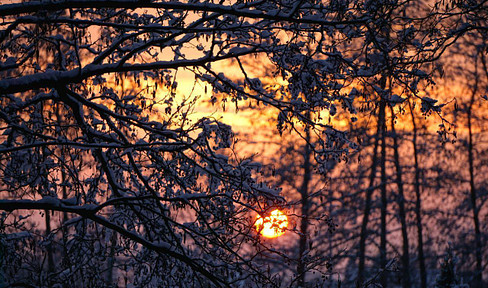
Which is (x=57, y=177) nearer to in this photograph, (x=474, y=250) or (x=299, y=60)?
(x=299, y=60)

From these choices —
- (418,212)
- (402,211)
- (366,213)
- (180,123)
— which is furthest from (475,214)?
(180,123)

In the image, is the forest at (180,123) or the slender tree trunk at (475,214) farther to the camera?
the slender tree trunk at (475,214)

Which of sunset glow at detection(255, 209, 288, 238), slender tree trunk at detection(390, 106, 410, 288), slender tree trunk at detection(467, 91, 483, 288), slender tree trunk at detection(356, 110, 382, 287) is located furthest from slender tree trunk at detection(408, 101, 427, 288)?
sunset glow at detection(255, 209, 288, 238)

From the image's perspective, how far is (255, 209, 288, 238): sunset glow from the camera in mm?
5527

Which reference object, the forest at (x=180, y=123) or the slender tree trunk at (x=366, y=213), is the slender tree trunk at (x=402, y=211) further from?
the forest at (x=180, y=123)

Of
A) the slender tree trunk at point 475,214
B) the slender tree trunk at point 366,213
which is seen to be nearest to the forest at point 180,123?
the slender tree trunk at point 366,213

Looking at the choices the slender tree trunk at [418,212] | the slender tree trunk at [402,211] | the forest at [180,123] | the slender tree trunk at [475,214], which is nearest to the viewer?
the forest at [180,123]

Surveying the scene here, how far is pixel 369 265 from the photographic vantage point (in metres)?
17.1

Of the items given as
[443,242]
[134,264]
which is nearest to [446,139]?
[134,264]

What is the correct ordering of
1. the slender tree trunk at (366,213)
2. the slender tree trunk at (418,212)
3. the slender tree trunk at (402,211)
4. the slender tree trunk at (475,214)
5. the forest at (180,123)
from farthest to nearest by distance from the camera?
the slender tree trunk at (475,214) → the slender tree trunk at (418,212) → the slender tree trunk at (402,211) → the slender tree trunk at (366,213) → the forest at (180,123)

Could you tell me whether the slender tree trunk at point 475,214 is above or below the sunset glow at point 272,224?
above

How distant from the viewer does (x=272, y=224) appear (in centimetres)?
558

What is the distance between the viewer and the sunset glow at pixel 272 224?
553 centimetres

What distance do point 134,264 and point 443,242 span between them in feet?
47.4
